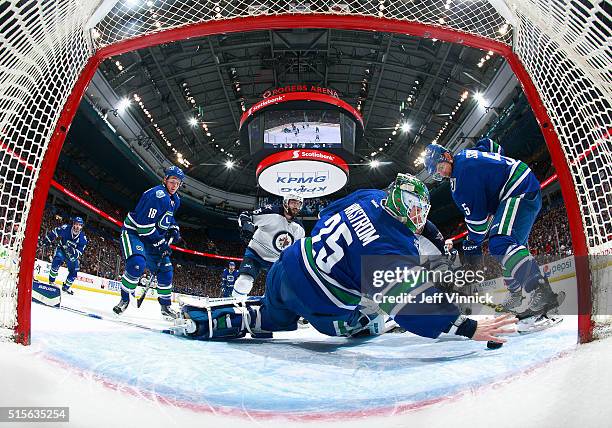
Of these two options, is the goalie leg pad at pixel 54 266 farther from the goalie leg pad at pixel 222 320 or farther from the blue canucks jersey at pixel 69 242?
the goalie leg pad at pixel 222 320

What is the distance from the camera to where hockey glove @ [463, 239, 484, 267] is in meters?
2.69

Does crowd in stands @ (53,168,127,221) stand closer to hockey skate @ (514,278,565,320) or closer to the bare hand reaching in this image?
hockey skate @ (514,278,565,320)

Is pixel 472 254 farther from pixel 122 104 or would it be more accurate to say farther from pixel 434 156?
pixel 122 104

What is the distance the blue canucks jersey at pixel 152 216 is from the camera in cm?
398

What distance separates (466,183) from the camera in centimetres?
245

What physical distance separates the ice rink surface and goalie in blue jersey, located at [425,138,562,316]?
0.32 m

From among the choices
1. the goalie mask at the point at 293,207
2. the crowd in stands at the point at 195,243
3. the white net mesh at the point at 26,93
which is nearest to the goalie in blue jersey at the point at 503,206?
the crowd in stands at the point at 195,243

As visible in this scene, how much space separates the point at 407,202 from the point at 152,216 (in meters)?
2.97

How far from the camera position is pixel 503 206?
7.59 feet

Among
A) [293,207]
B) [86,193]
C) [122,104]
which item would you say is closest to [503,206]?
[293,207]

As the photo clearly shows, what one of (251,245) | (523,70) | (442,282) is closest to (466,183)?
(523,70)

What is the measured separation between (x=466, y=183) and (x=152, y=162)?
1620cm

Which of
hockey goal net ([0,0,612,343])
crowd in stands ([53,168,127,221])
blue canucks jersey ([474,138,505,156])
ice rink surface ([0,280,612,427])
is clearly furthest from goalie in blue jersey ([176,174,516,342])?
crowd in stands ([53,168,127,221])

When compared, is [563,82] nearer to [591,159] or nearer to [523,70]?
[523,70]
